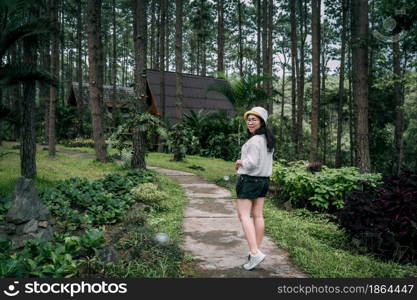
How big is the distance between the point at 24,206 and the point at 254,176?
3.16 metres

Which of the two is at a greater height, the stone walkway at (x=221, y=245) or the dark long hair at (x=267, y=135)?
the dark long hair at (x=267, y=135)

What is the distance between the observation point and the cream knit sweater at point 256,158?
394 cm

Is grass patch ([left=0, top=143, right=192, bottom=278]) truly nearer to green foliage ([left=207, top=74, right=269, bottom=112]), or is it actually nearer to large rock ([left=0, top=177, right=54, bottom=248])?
large rock ([left=0, top=177, right=54, bottom=248])

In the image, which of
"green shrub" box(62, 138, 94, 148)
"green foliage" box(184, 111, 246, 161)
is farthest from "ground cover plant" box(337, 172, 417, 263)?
"green shrub" box(62, 138, 94, 148)

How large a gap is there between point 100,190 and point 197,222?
2.46 metres

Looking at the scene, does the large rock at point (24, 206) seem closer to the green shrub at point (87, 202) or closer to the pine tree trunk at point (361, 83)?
the green shrub at point (87, 202)

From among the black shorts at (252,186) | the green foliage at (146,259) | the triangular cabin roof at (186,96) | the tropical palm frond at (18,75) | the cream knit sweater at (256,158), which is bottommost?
the green foliage at (146,259)

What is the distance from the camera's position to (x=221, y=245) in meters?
4.90

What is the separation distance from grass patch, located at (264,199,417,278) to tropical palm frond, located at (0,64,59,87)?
5596 millimetres

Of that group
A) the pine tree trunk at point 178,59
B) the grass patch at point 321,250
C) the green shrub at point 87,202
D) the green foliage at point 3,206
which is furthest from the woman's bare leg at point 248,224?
the pine tree trunk at point 178,59

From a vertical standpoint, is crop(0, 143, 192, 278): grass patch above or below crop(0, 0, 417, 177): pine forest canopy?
below

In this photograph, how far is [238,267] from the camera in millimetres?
4012

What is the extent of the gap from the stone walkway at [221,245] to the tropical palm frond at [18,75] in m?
4.22

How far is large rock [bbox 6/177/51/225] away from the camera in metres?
4.70
